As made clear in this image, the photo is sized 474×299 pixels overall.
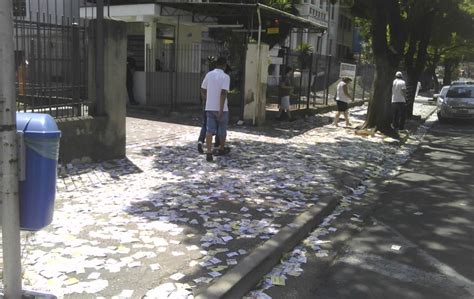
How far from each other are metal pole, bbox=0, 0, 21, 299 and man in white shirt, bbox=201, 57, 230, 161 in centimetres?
592

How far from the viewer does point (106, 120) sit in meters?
8.53

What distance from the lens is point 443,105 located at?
2034 centimetres

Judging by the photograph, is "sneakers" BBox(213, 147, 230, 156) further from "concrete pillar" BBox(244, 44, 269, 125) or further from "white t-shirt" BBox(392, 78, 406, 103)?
"white t-shirt" BBox(392, 78, 406, 103)

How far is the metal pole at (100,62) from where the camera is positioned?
319 inches

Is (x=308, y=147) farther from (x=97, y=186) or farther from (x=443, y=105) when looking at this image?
(x=443, y=105)

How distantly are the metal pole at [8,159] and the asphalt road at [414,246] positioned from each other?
7.96 feet

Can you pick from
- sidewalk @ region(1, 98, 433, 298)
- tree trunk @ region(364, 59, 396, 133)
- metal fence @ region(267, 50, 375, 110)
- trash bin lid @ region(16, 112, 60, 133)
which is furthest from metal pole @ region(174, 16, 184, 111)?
trash bin lid @ region(16, 112, 60, 133)

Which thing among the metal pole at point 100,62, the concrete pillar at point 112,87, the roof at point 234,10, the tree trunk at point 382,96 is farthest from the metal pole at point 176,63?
the metal pole at point 100,62

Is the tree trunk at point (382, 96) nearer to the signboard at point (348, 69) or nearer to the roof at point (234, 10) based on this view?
the roof at point (234, 10)

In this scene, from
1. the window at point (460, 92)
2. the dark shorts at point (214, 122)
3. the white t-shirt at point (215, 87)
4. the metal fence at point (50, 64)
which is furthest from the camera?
the window at point (460, 92)

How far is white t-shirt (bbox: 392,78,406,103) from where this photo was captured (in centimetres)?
1507

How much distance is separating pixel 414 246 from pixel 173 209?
2826mm

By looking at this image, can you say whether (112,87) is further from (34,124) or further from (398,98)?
(398,98)

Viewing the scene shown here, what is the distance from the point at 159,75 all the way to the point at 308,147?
861 centimetres
